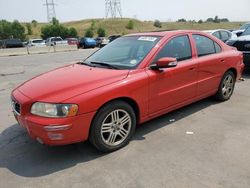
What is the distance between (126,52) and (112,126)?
4.73 feet

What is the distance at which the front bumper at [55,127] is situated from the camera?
3350 millimetres

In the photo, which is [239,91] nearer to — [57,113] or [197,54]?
[197,54]

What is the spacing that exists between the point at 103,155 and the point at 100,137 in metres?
0.28

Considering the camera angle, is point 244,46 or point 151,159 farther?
point 244,46

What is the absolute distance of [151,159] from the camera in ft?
11.9

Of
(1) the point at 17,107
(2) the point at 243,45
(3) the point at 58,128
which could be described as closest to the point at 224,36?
(2) the point at 243,45

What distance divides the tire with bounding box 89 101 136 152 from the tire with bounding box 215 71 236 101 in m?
2.52

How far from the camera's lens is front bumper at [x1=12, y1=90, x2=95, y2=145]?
3.35 metres

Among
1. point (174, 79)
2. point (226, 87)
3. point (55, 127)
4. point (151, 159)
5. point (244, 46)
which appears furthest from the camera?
point (244, 46)

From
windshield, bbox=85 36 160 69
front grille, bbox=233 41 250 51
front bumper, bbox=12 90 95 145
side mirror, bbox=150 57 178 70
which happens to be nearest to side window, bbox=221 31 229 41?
front grille, bbox=233 41 250 51

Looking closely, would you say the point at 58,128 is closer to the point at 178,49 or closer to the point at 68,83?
the point at 68,83

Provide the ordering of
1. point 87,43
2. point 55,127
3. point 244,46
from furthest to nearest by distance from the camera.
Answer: point 87,43 → point 244,46 → point 55,127

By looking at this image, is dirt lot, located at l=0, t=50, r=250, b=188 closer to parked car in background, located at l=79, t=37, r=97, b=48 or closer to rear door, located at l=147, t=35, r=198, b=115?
rear door, located at l=147, t=35, r=198, b=115

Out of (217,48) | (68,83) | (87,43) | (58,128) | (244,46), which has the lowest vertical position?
(87,43)
